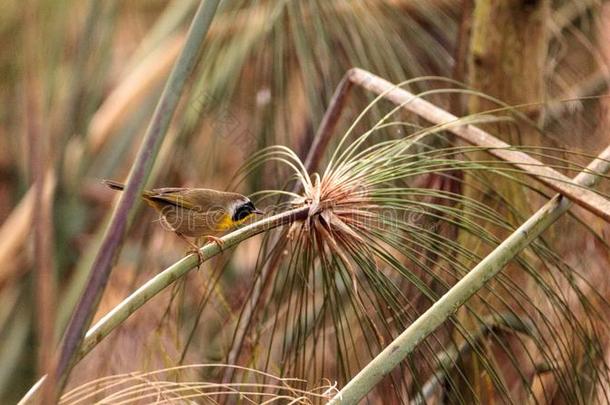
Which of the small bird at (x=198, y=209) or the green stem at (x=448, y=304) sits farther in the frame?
the small bird at (x=198, y=209)

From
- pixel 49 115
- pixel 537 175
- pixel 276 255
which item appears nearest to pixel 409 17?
pixel 276 255

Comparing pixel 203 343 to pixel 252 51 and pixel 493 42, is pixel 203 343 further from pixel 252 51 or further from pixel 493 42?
pixel 493 42

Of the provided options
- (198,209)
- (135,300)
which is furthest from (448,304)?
(198,209)

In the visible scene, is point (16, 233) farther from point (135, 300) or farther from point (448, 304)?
point (448, 304)

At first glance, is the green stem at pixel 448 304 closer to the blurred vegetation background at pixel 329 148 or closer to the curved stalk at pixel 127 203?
the blurred vegetation background at pixel 329 148

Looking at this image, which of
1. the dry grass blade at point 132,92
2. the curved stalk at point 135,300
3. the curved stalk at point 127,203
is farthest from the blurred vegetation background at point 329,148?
the curved stalk at point 127,203

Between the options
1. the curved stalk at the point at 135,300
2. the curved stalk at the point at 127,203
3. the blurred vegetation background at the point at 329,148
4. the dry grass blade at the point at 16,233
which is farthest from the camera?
the dry grass blade at the point at 16,233

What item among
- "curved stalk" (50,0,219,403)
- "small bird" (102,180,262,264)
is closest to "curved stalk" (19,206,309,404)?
"curved stalk" (50,0,219,403)
